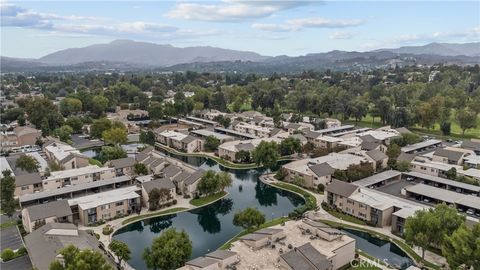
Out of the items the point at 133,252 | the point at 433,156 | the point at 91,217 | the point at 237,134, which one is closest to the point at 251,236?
the point at 133,252

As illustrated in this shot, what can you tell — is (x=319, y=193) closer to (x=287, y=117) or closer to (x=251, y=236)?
(x=251, y=236)

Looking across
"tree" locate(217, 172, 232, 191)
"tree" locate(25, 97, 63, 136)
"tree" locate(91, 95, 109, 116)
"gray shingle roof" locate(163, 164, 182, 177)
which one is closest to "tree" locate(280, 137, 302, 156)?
"tree" locate(217, 172, 232, 191)

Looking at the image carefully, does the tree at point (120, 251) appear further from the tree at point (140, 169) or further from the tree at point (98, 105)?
the tree at point (98, 105)

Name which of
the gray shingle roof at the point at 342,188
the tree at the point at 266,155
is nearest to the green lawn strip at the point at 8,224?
the tree at the point at 266,155

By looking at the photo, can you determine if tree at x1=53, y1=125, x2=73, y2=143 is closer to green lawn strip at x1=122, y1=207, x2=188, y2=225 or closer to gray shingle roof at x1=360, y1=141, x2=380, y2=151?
green lawn strip at x1=122, y1=207, x2=188, y2=225

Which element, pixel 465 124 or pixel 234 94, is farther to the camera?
pixel 234 94

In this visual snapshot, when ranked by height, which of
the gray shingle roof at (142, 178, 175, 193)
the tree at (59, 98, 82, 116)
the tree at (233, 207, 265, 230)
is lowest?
the tree at (233, 207, 265, 230)
